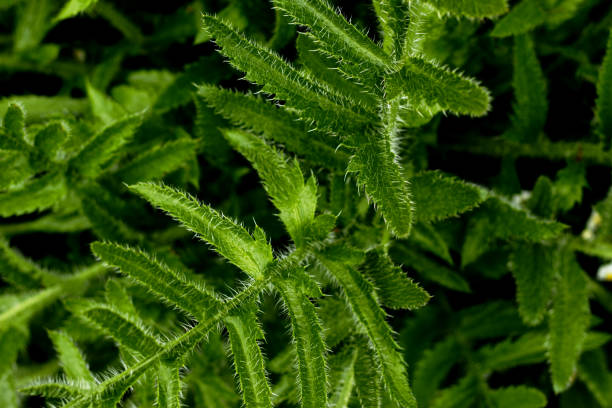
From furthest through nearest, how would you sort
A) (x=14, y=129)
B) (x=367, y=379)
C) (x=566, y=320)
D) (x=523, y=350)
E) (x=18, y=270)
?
(x=523, y=350) < (x=18, y=270) < (x=566, y=320) < (x=14, y=129) < (x=367, y=379)

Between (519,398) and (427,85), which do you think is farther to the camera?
(519,398)

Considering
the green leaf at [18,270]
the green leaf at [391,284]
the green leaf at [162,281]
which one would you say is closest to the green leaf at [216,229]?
the green leaf at [162,281]

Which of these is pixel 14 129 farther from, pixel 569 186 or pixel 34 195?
pixel 569 186

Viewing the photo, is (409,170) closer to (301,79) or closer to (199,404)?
(301,79)

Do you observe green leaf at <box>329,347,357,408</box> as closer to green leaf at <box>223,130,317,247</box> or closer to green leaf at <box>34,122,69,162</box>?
green leaf at <box>223,130,317,247</box>

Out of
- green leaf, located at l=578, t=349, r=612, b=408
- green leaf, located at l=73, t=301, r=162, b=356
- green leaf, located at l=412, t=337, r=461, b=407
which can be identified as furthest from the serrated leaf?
green leaf, located at l=578, t=349, r=612, b=408

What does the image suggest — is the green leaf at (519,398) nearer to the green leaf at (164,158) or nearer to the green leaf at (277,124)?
the green leaf at (277,124)

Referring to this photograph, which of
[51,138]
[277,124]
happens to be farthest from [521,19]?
[51,138]
